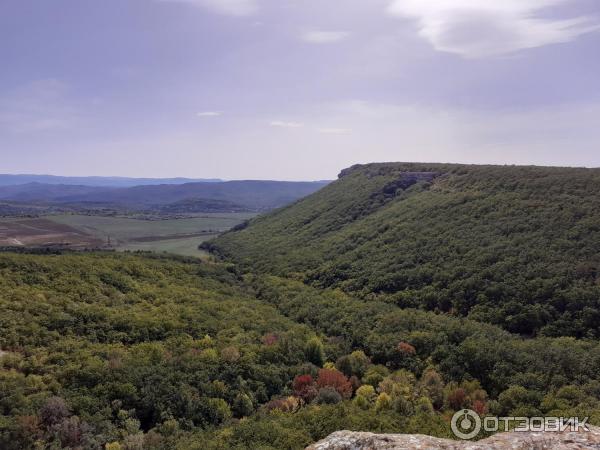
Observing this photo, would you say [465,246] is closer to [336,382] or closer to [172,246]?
[336,382]

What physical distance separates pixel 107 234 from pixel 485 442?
154808 millimetres

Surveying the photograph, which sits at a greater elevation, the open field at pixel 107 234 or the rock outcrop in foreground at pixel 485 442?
the rock outcrop in foreground at pixel 485 442

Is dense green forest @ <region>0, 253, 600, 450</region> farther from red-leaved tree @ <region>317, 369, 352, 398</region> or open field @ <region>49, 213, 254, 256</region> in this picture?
open field @ <region>49, 213, 254, 256</region>

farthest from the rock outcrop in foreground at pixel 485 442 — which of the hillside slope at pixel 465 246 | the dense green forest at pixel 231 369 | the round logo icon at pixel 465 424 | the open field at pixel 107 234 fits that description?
the open field at pixel 107 234

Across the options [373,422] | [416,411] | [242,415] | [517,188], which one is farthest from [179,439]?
[517,188]

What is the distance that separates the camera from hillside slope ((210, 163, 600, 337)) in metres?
48.4

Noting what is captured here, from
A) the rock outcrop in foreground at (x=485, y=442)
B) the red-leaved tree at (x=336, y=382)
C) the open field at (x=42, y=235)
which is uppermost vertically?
the rock outcrop in foreground at (x=485, y=442)

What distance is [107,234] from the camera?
145750 millimetres

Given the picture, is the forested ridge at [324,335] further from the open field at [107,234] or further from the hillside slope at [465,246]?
the open field at [107,234]

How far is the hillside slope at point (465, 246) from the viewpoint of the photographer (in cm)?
4844

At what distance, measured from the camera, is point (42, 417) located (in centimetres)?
2400

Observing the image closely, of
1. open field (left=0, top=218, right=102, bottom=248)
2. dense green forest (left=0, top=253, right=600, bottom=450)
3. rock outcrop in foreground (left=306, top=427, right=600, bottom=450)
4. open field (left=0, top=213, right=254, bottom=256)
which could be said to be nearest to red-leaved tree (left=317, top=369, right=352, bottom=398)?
dense green forest (left=0, top=253, right=600, bottom=450)

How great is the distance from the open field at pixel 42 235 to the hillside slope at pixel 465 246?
1816 inches

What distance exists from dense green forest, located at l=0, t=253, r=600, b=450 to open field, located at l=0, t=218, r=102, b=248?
73.1 metres
